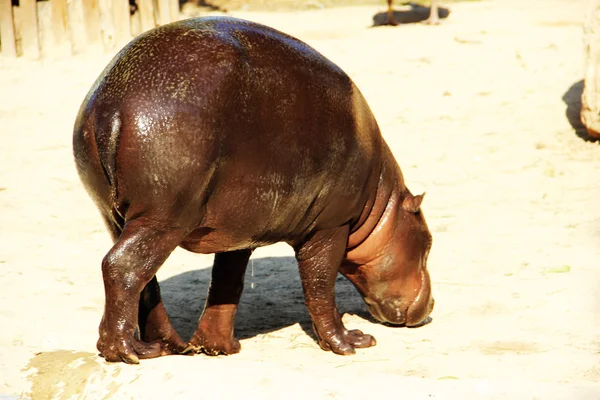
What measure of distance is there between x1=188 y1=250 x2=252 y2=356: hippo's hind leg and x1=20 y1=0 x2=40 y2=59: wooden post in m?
6.98

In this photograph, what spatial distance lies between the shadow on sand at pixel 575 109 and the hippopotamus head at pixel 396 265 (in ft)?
14.9

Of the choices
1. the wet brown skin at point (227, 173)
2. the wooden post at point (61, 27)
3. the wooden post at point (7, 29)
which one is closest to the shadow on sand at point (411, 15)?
the wooden post at point (61, 27)

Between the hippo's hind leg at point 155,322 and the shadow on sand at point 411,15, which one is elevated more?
the hippo's hind leg at point 155,322

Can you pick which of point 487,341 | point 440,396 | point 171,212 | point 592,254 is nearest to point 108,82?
point 171,212

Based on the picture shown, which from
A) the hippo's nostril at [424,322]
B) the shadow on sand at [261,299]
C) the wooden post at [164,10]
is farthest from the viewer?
the wooden post at [164,10]

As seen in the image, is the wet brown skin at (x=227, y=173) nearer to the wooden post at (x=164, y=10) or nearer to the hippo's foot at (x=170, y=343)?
the hippo's foot at (x=170, y=343)

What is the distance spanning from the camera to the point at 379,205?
5.15 meters

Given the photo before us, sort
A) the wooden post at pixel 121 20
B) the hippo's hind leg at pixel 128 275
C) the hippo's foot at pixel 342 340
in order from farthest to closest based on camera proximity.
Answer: the wooden post at pixel 121 20 < the hippo's foot at pixel 342 340 < the hippo's hind leg at pixel 128 275

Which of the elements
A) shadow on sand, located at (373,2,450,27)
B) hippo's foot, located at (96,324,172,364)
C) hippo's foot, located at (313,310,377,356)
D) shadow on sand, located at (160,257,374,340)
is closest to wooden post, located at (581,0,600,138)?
shadow on sand, located at (160,257,374,340)

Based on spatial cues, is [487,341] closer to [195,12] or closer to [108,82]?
[108,82]

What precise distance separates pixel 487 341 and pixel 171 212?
2.14m

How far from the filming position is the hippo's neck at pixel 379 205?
513 cm

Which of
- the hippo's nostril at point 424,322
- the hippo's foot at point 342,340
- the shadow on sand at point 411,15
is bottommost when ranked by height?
the shadow on sand at point 411,15

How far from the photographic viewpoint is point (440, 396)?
11.7 feet
